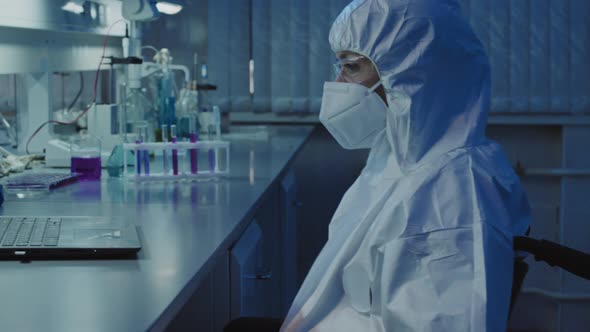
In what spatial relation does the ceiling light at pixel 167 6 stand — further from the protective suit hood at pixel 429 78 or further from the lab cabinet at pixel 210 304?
the protective suit hood at pixel 429 78

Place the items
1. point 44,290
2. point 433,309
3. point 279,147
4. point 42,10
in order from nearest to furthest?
point 44,290 < point 433,309 < point 42,10 < point 279,147

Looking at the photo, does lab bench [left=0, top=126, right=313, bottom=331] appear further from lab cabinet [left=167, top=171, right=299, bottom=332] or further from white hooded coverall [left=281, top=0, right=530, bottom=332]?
white hooded coverall [left=281, top=0, right=530, bottom=332]

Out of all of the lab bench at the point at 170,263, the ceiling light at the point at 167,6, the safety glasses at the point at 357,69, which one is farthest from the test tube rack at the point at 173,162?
the ceiling light at the point at 167,6

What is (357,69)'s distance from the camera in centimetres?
158

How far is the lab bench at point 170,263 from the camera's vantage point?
937 mm

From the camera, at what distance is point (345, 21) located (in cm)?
150

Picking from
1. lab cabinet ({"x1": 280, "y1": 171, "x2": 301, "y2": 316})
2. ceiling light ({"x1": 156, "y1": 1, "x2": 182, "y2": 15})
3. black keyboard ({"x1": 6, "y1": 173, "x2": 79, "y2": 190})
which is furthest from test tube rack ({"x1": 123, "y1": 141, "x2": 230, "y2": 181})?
ceiling light ({"x1": 156, "y1": 1, "x2": 182, "y2": 15})

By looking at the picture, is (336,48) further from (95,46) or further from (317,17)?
(317,17)

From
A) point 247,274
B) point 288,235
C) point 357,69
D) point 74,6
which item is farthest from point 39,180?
point 288,235

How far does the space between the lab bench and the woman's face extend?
14.2 inches

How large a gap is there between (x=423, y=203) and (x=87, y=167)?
1.24 m

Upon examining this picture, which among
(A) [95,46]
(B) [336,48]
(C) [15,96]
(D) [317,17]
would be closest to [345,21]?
(B) [336,48]

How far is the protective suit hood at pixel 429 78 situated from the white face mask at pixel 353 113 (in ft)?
0.58

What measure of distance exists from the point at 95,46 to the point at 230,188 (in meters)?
1.51
